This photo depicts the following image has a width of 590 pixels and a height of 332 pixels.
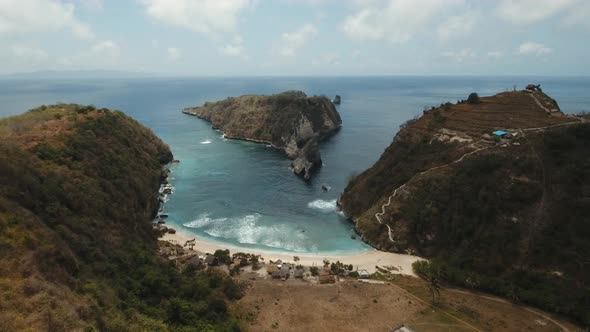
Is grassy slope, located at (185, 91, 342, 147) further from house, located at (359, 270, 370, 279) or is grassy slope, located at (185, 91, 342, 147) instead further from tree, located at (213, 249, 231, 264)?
house, located at (359, 270, 370, 279)

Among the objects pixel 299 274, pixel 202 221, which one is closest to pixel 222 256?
pixel 299 274

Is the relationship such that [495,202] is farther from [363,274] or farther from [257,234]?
[257,234]

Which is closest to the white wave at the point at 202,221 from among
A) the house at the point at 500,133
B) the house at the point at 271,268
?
the house at the point at 271,268

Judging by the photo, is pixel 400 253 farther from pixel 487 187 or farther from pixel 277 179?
pixel 277 179

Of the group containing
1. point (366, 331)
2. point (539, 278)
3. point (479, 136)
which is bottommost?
point (366, 331)

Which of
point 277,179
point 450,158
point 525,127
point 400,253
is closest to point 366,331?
point 400,253

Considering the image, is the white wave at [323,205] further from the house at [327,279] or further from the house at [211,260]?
the house at [211,260]
